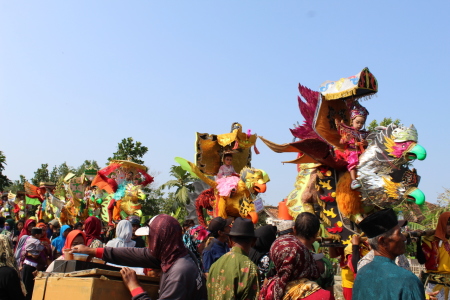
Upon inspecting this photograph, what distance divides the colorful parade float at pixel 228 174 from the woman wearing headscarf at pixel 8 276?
19.4ft

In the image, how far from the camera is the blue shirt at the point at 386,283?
9.31 ft

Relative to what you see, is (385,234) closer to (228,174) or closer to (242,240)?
(242,240)

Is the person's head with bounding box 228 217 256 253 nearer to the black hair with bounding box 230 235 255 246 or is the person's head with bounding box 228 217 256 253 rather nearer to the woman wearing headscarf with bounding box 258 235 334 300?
the black hair with bounding box 230 235 255 246

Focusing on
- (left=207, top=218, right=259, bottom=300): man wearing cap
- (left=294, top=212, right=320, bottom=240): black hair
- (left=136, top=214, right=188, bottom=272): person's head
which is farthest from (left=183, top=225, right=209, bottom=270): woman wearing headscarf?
(left=136, top=214, right=188, bottom=272): person's head

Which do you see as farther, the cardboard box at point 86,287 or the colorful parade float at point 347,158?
the colorful parade float at point 347,158

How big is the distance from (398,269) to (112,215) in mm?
12431

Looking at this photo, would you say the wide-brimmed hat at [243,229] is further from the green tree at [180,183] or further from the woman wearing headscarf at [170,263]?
the green tree at [180,183]

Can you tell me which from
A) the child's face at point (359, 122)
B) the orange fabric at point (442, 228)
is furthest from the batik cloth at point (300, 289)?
the child's face at point (359, 122)

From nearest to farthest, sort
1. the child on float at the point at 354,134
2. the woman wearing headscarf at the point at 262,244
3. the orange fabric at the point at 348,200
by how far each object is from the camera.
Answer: the woman wearing headscarf at the point at 262,244 → the orange fabric at the point at 348,200 → the child on float at the point at 354,134

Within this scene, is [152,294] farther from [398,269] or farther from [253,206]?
[253,206]

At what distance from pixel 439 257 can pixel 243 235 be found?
3271 mm

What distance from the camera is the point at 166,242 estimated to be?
324 centimetres

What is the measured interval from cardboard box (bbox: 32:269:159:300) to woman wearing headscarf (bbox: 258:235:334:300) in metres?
0.81

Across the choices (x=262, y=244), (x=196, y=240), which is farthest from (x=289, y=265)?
(x=196, y=240)
